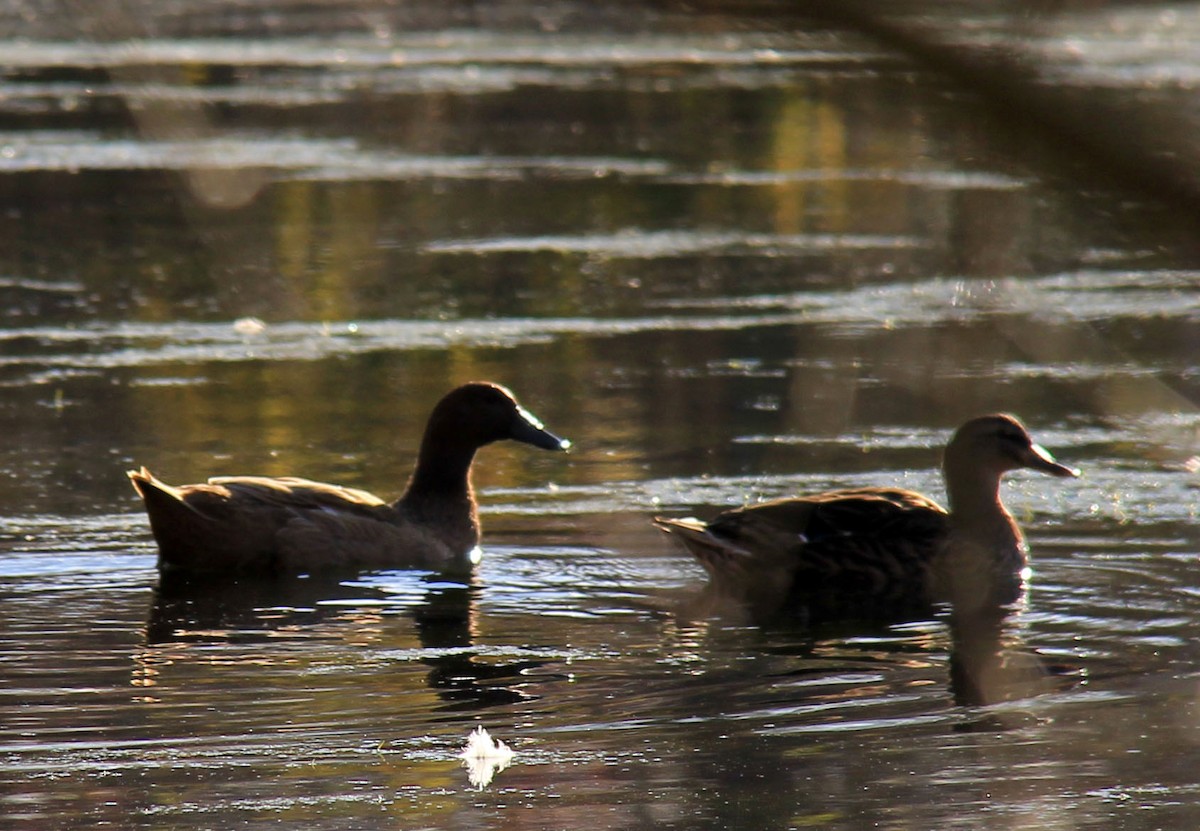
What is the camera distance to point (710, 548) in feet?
27.5

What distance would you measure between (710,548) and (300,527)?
1.75 meters

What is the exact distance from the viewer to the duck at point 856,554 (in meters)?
8.32

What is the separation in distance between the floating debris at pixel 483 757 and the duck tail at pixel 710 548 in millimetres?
2265

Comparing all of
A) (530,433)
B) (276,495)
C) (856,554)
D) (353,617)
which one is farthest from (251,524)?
(856,554)

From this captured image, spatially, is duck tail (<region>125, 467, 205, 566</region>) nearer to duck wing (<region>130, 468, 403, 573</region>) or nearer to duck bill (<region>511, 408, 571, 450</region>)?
duck wing (<region>130, 468, 403, 573</region>)

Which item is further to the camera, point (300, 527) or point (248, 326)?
point (248, 326)

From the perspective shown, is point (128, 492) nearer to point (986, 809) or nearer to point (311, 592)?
point (311, 592)

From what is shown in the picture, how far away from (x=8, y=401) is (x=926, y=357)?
501 cm

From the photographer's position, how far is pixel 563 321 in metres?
13.7

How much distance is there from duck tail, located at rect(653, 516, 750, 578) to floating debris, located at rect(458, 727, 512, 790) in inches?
89.2

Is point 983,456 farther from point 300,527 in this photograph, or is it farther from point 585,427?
point 300,527

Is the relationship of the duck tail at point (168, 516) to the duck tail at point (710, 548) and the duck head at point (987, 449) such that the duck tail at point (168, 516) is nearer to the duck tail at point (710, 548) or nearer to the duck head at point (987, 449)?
the duck tail at point (710, 548)

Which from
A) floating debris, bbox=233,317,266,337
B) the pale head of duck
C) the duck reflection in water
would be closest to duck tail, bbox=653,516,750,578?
the duck reflection in water

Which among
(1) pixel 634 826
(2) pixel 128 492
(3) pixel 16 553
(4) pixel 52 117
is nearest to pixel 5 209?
(4) pixel 52 117
